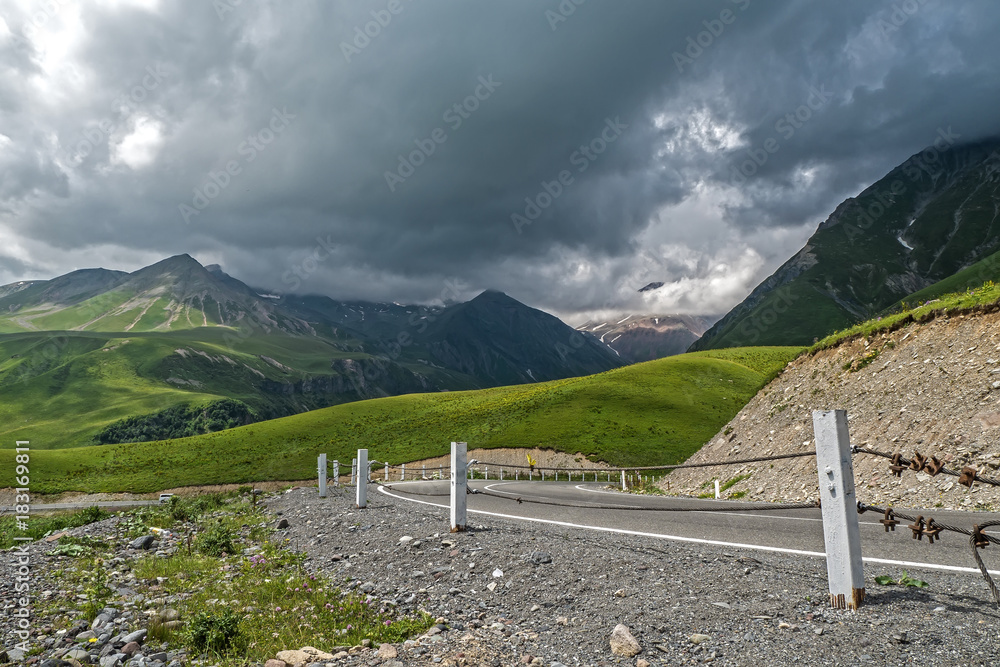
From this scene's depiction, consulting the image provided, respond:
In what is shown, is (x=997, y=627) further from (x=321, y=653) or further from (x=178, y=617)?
(x=178, y=617)

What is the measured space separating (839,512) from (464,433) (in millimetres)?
72850

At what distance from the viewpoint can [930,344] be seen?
21.5 meters

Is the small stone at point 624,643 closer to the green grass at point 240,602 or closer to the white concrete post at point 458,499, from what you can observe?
the green grass at point 240,602

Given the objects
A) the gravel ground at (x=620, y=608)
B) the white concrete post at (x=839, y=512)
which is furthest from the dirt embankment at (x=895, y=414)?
the white concrete post at (x=839, y=512)

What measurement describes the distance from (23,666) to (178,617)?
1844 millimetres

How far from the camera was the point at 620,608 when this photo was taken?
5.86m

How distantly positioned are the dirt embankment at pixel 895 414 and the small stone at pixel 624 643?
47.3 feet

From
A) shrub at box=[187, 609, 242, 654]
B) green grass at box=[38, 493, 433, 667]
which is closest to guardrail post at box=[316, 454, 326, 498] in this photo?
green grass at box=[38, 493, 433, 667]

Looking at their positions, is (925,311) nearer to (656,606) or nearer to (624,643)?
(656,606)

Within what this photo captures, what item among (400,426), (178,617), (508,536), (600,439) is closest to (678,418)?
(600,439)

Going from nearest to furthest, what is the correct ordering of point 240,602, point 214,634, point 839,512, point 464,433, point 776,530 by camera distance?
1. point 839,512
2. point 214,634
3. point 240,602
4. point 776,530
5. point 464,433

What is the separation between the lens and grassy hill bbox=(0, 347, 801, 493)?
2416 inches

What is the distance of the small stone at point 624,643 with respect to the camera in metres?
4.75

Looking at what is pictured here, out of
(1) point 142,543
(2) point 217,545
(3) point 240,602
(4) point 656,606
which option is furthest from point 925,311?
(1) point 142,543
